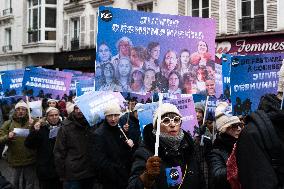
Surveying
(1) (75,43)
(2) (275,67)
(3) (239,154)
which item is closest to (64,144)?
(2) (275,67)

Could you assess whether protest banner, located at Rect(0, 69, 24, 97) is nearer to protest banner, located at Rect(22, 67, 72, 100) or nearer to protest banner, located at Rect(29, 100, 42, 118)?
protest banner, located at Rect(22, 67, 72, 100)

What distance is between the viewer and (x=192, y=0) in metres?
18.9

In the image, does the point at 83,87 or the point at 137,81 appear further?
the point at 83,87

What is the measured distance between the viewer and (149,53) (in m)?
4.54

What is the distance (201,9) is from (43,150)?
13.0 metres

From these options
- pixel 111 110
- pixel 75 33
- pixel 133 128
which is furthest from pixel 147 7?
pixel 111 110

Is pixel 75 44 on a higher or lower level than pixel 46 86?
higher

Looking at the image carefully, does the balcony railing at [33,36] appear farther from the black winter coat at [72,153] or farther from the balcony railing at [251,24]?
the black winter coat at [72,153]

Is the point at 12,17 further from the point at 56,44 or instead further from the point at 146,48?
the point at 146,48

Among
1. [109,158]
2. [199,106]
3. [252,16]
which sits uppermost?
[252,16]

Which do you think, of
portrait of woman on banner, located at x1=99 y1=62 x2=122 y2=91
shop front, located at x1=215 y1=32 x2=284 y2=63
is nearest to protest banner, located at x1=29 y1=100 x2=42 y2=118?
portrait of woman on banner, located at x1=99 y1=62 x2=122 y2=91

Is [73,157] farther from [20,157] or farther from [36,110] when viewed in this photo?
[36,110]

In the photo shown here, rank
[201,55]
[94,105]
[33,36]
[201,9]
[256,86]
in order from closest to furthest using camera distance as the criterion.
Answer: [201,55] → [256,86] → [94,105] → [201,9] → [33,36]

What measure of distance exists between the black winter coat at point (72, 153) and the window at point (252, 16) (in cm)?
1167
